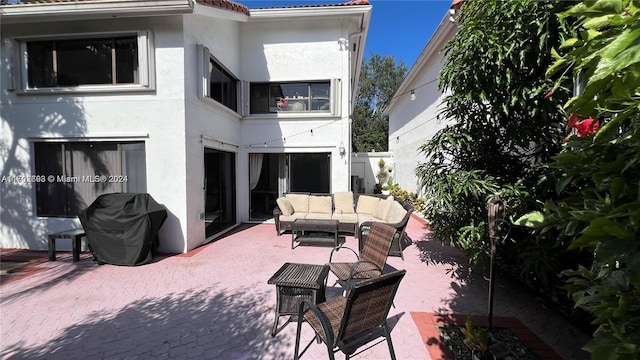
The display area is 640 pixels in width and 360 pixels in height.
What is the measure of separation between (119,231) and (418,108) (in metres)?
11.3

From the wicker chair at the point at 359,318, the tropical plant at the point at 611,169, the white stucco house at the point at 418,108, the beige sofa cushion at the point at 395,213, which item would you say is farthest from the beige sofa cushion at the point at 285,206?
the tropical plant at the point at 611,169

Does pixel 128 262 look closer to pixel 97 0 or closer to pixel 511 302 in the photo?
pixel 97 0

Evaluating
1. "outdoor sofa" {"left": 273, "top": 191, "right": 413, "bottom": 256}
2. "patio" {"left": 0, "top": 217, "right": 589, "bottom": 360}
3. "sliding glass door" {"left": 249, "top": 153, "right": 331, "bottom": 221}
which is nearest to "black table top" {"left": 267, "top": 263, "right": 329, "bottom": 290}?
"patio" {"left": 0, "top": 217, "right": 589, "bottom": 360}

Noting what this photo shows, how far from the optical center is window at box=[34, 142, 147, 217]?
5.98 m

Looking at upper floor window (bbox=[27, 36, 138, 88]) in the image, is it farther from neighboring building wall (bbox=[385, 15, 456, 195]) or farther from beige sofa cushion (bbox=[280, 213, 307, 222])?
neighboring building wall (bbox=[385, 15, 456, 195])

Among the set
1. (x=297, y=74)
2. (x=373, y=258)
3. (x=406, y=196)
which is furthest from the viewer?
(x=406, y=196)

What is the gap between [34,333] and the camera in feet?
10.2

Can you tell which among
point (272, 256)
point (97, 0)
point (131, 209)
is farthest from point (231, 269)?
point (97, 0)

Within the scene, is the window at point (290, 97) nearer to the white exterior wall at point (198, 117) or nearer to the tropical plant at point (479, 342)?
the white exterior wall at point (198, 117)

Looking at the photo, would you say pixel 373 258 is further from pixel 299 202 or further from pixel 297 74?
pixel 297 74

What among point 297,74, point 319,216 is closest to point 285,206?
point 319,216

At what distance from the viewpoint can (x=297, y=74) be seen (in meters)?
8.73

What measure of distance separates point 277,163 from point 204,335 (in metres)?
6.66

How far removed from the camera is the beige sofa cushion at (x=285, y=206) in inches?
299
